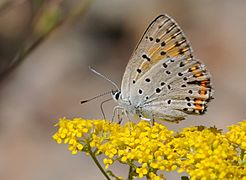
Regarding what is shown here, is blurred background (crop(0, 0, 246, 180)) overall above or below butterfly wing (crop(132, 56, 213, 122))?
above

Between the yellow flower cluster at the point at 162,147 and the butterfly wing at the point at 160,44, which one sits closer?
the yellow flower cluster at the point at 162,147

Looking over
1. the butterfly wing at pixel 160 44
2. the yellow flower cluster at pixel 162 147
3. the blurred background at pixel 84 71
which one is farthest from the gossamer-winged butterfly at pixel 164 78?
the blurred background at pixel 84 71

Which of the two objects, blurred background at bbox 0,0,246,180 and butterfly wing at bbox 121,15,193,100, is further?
blurred background at bbox 0,0,246,180

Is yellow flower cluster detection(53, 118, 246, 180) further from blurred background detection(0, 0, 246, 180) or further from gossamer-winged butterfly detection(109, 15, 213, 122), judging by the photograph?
blurred background detection(0, 0, 246, 180)

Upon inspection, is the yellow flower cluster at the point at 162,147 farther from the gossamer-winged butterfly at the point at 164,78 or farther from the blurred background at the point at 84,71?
the blurred background at the point at 84,71

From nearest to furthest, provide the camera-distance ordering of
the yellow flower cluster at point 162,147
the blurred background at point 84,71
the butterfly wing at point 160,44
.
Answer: the yellow flower cluster at point 162,147 → the butterfly wing at point 160,44 → the blurred background at point 84,71

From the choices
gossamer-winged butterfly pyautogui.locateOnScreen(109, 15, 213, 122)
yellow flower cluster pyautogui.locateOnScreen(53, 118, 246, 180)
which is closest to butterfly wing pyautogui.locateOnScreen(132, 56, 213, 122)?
gossamer-winged butterfly pyautogui.locateOnScreen(109, 15, 213, 122)

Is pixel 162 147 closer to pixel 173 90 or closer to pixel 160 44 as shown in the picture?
pixel 173 90

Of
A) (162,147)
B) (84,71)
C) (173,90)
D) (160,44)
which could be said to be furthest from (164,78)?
(84,71)

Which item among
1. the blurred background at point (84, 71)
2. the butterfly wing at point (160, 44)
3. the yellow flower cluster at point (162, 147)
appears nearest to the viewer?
the yellow flower cluster at point (162, 147)
